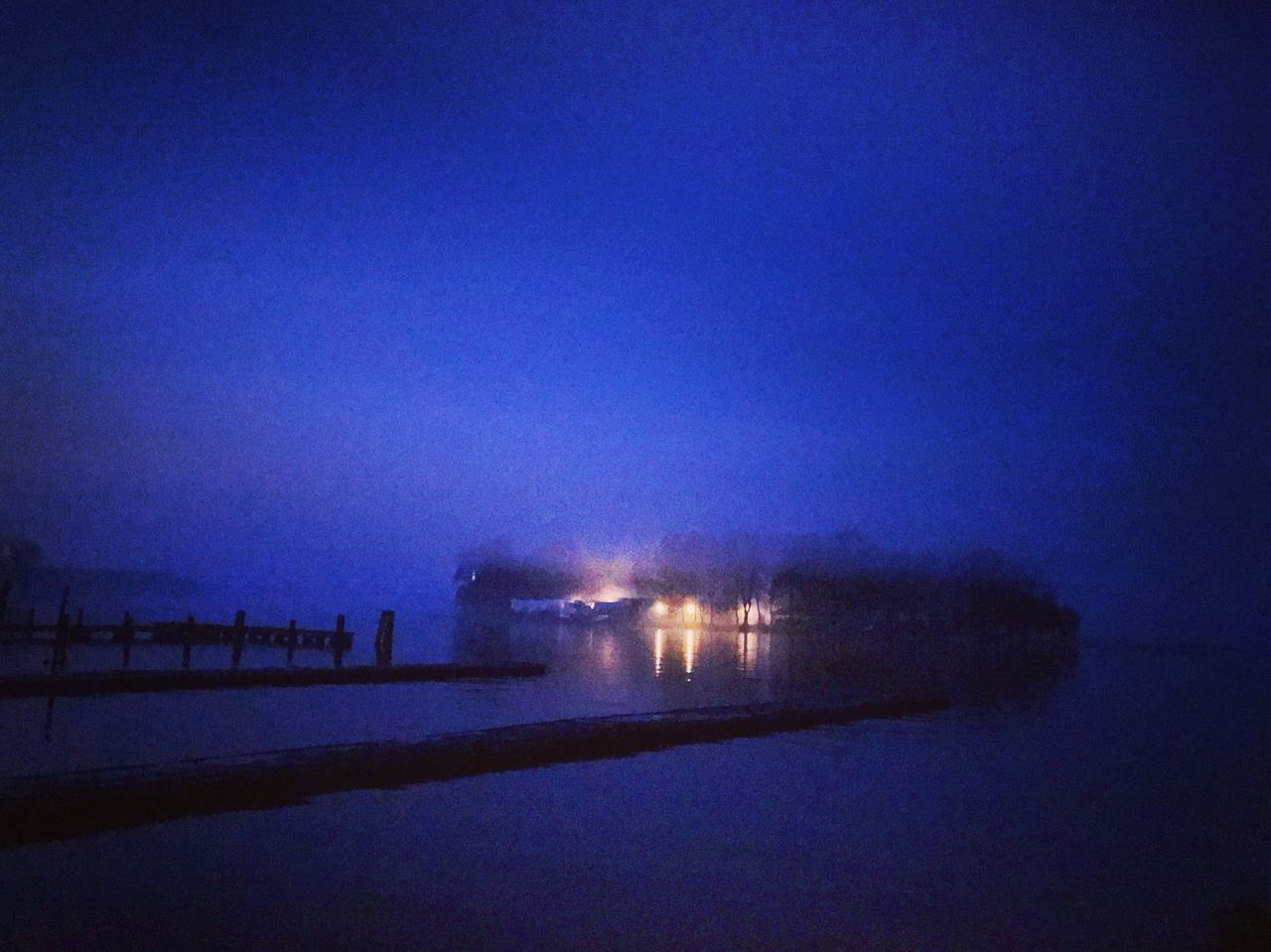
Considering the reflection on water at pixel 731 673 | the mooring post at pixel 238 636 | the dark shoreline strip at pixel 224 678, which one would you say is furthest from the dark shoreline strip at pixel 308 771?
the mooring post at pixel 238 636

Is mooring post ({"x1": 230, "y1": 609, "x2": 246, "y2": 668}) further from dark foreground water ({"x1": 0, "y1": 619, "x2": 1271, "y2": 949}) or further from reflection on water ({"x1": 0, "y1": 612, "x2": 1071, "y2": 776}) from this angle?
dark foreground water ({"x1": 0, "y1": 619, "x2": 1271, "y2": 949})

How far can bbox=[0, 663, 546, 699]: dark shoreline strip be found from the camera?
21.1 metres

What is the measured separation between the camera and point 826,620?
360 feet

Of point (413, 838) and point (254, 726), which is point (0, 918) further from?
point (254, 726)

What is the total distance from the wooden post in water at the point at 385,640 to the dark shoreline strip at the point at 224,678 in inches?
197

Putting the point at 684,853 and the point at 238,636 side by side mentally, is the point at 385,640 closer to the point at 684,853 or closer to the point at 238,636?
the point at 238,636

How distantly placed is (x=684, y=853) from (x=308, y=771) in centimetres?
500

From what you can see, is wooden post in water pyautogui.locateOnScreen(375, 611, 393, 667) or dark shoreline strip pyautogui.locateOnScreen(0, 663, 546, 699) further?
wooden post in water pyautogui.locateOnScreen(375, 611, 393, 667)

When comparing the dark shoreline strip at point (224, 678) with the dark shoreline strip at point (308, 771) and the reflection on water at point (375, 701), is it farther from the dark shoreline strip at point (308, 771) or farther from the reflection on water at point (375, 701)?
the dark shoreline strip at point (308, 771)

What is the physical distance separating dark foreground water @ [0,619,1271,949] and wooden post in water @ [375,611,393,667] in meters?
15.4

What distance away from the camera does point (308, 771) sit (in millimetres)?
12055

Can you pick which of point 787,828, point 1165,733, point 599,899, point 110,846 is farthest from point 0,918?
point 1165,733

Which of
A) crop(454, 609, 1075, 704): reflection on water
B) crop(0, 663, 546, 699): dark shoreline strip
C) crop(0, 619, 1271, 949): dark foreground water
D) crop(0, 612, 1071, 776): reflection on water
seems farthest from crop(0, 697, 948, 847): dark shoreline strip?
crop(0, 663, 546, 699): dark shoreline strip

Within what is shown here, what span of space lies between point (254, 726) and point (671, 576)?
355 ft
